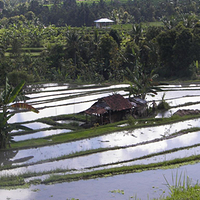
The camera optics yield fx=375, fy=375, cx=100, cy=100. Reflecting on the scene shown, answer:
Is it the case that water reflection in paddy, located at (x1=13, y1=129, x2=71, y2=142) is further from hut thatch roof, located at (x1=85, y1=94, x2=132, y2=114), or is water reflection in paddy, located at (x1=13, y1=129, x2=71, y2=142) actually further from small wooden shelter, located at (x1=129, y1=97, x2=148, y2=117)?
small wooden shelter, located at (x1=129, y1=97, x2=148, y2=117)

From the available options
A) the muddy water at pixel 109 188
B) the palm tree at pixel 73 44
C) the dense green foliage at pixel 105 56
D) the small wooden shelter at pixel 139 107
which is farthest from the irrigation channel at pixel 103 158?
the palm tree at pixel 73 44

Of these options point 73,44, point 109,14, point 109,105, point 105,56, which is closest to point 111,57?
point 105,56

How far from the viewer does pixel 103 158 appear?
12164 millimetres

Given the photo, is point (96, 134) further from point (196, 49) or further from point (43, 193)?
point (196, 49)

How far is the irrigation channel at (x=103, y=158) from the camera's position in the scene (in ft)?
30.6

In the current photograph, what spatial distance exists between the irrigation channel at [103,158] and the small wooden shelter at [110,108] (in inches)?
44.8

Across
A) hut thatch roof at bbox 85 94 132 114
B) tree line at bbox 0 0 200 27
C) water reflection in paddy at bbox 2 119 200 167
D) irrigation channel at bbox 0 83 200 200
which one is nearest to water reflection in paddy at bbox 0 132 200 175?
irrigation channel at bbox 0 83 200 200

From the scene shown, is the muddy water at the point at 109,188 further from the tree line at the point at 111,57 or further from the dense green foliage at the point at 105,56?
→ the tree line at the point at 111,57

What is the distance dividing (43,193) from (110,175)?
6.89ft

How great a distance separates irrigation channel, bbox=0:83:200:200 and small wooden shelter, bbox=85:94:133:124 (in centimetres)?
114

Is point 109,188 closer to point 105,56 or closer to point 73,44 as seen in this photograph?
point 105,56

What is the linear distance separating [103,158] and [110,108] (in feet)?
16.9

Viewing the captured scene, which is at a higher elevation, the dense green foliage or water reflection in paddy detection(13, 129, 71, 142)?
the dense green foliage

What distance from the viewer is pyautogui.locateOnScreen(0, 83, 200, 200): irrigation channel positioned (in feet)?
30.6
